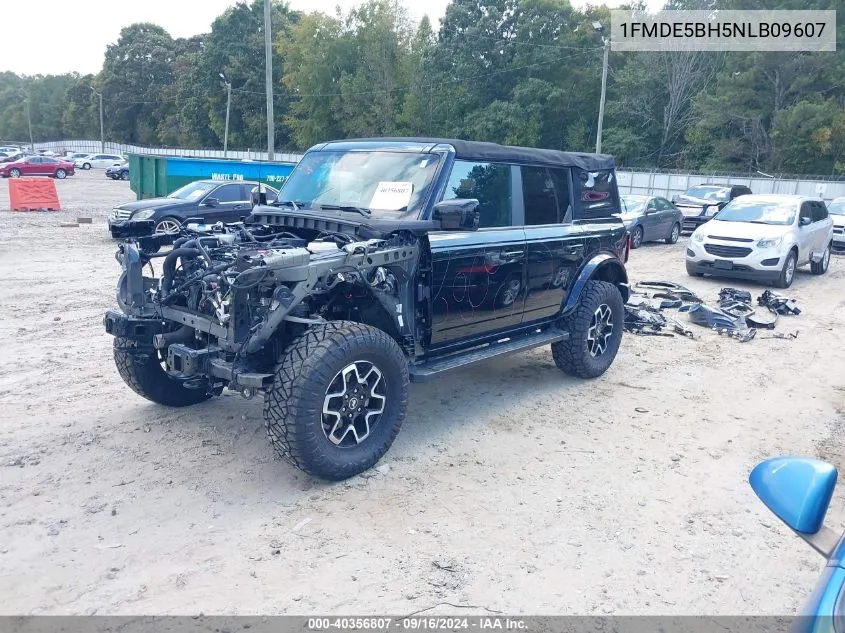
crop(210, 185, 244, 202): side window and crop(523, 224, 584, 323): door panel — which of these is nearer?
crop(523, 224, 584, 323): door panel

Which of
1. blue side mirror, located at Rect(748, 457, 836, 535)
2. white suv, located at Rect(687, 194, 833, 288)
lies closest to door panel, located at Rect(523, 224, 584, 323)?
blue side mirror, located at Rect(748, 457, 836, 535)

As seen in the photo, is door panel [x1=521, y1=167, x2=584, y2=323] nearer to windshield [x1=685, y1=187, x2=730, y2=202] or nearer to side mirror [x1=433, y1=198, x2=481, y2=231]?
side mirror [x1=433, y1=198, x2=481, y2=231]

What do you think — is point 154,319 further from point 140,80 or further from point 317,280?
point 140,80

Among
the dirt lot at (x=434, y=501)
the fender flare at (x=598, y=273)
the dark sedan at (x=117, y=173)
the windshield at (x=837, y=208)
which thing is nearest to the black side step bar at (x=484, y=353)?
the fender flare at (x=598, y=273)

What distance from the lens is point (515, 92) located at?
47.6 meters

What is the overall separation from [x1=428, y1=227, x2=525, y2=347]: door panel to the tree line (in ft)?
121

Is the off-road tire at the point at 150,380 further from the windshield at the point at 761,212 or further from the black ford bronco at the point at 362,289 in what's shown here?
the windshield at the point at 761,212

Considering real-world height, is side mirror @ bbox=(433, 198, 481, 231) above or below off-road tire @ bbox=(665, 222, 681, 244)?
above

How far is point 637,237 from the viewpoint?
18.4 m

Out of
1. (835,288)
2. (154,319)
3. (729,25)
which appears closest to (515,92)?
(729,25)

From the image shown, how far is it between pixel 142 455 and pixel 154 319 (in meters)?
0.96

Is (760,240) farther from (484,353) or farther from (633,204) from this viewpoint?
(484,353)

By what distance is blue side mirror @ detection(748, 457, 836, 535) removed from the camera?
2145mm

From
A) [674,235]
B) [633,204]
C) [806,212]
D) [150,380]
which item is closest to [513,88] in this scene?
[674,235]
